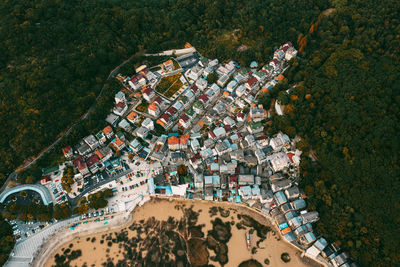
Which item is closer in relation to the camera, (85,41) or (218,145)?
(218,145)

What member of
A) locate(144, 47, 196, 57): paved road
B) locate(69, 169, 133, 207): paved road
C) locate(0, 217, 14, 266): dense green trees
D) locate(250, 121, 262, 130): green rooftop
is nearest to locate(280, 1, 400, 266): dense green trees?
locate(250, 121, 262, 130): green rooftop

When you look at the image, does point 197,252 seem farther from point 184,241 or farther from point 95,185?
point 95,185

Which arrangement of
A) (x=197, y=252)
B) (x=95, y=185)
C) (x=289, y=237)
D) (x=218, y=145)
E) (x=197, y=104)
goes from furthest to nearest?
(x=197, y=104) < (x=218, y=145) < (x=95, y=185) < (x=289, y=237) < (x=197, y=252)

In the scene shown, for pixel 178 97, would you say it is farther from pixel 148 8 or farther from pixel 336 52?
pixel 336 52

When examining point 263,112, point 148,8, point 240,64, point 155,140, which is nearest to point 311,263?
point 263,112

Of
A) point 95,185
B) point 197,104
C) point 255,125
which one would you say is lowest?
point 95,185

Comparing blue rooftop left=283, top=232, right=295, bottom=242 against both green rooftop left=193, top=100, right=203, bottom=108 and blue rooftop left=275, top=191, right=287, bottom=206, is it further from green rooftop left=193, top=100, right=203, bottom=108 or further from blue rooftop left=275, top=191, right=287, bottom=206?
green rooftop left=193, top=100, right=203, bottom=108

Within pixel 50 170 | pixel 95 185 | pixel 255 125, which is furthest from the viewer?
pixel 255 125

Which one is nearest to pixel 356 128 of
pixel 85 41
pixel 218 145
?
pixel 218 145
